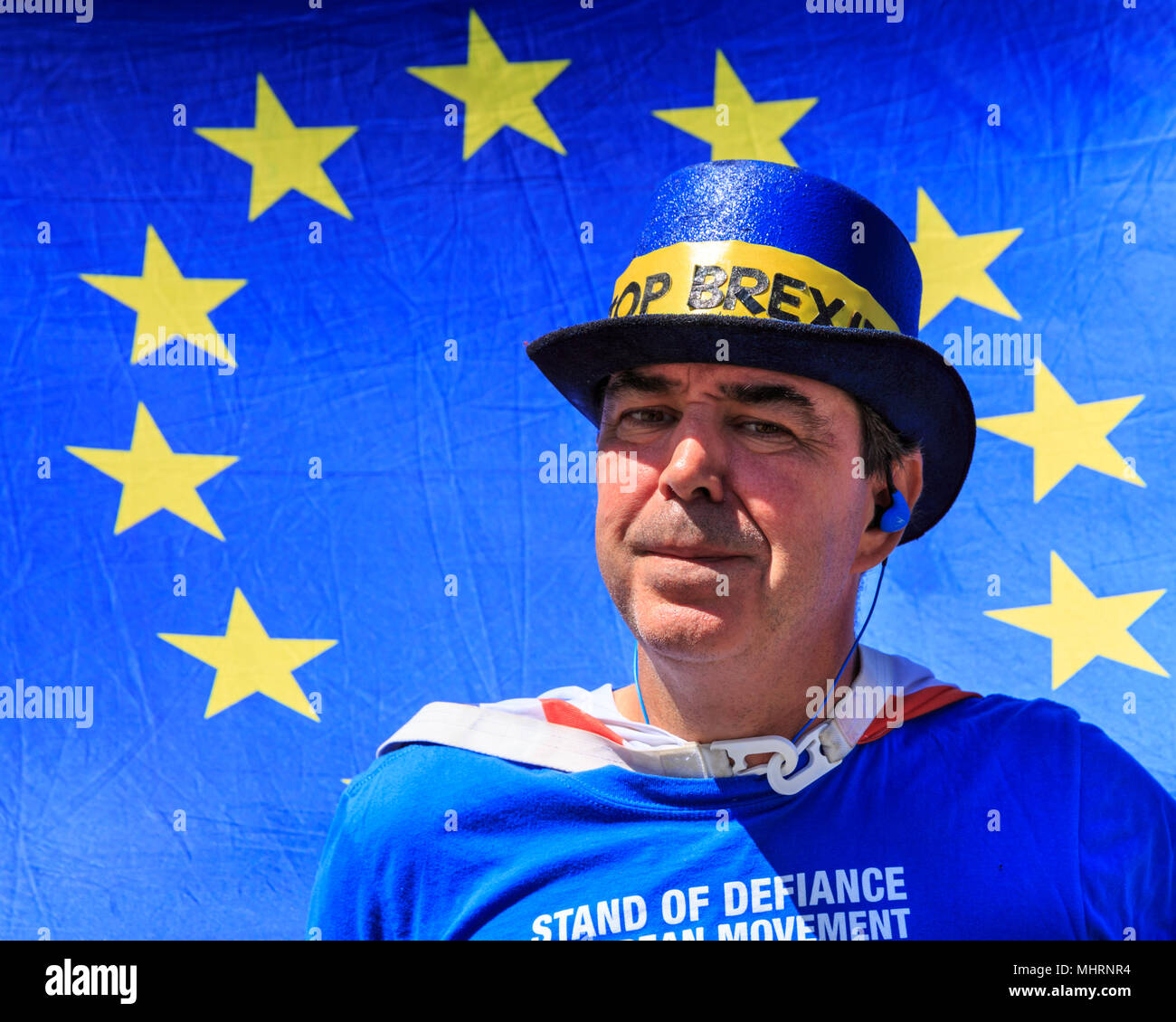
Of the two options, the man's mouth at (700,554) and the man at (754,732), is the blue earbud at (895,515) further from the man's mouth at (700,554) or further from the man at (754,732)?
the man's mouth at (700,554)

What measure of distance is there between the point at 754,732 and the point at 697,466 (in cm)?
49

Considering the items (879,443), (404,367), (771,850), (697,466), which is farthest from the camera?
(404,367)

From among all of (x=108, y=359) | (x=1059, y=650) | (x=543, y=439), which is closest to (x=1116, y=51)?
(x=1059, y=650)

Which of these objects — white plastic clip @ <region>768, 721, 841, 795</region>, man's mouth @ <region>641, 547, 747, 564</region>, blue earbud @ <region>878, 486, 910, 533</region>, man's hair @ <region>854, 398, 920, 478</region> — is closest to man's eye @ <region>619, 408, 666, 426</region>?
man's mouth @ <region>641, 547, 747, 564</region>

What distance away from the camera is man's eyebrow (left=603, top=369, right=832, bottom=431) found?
158 cm

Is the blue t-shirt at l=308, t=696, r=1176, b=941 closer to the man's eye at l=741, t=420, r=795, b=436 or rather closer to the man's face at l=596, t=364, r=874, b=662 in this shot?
the man's face at l=596, t=364, r=874, b=662

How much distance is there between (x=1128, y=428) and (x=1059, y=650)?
0.61 meters

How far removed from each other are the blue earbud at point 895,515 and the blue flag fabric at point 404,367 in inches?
38.0

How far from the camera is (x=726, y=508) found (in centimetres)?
154

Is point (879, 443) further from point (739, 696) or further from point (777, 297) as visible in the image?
point (739, 696)

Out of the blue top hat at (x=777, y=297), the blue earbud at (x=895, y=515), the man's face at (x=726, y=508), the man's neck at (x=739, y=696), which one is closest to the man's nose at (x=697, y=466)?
the man's face at (x=726, y=508)

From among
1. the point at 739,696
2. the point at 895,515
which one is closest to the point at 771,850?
the point at 739,696
